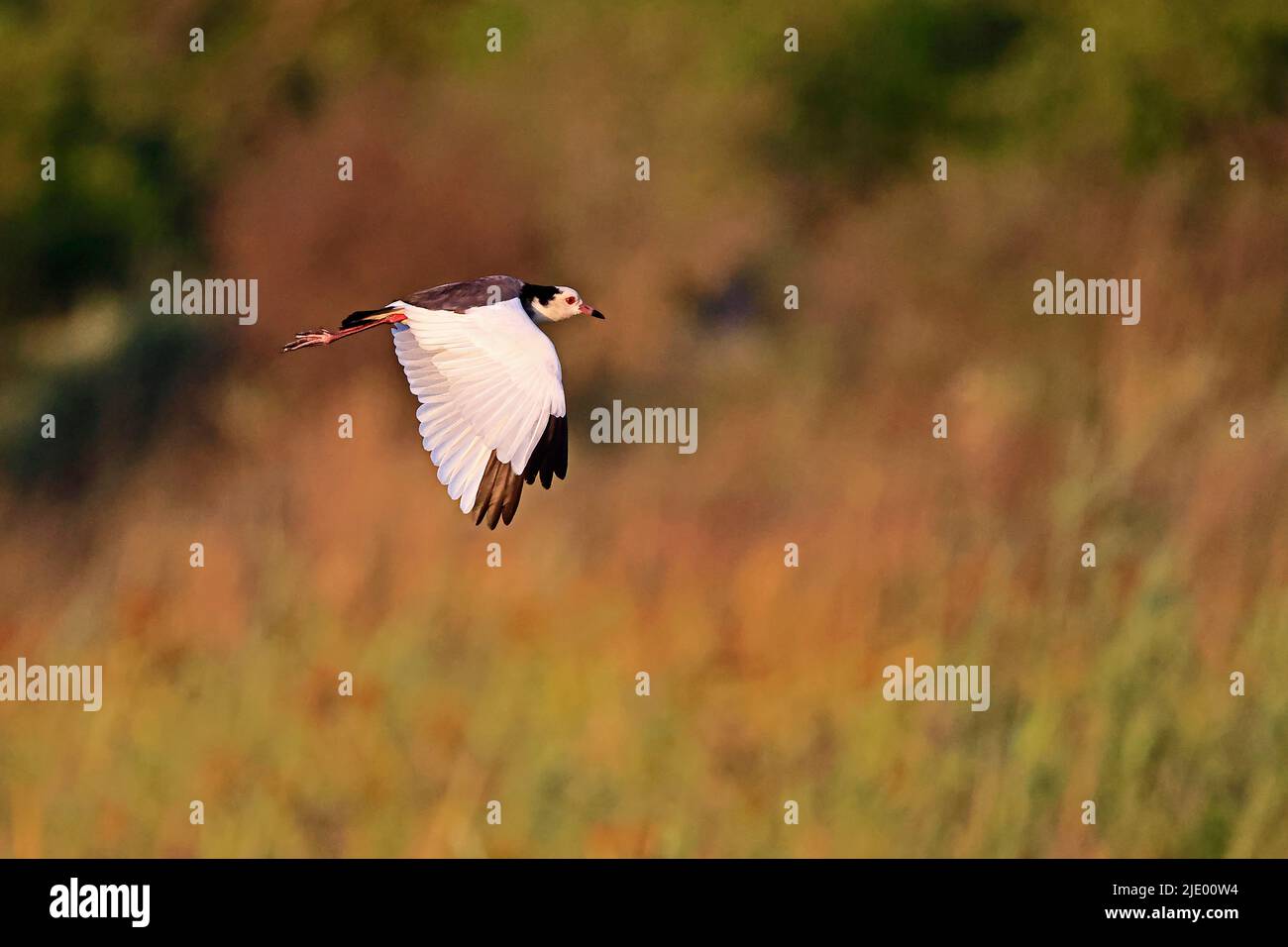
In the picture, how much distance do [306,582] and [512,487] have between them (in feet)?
5.66

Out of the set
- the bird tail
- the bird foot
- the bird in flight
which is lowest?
the bird in flight

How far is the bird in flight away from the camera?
5852mm

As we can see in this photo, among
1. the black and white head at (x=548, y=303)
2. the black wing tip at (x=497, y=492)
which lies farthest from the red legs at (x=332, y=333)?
the black wing tip at (x=497, y=492)

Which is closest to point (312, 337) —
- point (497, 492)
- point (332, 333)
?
point (332, 333)

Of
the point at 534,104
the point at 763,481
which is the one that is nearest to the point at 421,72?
the point at 534,104

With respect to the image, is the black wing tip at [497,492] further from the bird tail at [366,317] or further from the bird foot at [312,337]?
the bird foot at [312,337]

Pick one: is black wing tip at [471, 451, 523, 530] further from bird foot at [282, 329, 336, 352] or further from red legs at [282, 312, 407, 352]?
bird foot at [282, 329, 336, 352]

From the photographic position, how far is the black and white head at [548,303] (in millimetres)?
6652

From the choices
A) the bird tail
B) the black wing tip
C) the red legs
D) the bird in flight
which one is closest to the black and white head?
the bird in flight

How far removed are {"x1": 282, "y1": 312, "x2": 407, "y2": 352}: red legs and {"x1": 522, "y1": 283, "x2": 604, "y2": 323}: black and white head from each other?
1.73 ft

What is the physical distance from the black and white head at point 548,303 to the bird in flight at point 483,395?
0.39 meters

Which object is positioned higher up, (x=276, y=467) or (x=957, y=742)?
(x=276, y=467)

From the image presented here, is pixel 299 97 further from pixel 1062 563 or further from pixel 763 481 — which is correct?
pixel 1062 563

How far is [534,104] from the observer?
450 inches
